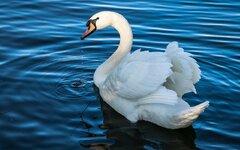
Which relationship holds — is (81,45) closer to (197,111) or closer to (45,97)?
(45,97)

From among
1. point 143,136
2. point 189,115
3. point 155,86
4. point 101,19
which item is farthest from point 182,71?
point 101,19

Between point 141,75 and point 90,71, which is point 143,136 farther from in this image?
point 90,71

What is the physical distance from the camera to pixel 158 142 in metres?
7.27

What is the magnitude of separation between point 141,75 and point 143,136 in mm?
832

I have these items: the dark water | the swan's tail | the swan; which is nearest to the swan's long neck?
the dark water

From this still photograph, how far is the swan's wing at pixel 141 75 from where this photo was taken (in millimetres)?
7363

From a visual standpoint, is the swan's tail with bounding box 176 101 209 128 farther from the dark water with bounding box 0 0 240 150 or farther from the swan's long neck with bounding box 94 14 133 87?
the swan's long neck with bounding box 94 14 133 87

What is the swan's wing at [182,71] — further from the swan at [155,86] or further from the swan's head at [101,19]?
the swan's head at [101,19]

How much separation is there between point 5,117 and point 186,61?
8.79 feet

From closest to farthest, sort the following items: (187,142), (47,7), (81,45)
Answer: (187,142)
(81,45)
(47,7)

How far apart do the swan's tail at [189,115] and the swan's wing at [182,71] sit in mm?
702

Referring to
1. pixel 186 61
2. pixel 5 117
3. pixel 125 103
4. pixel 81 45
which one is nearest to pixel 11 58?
pixel 81 45

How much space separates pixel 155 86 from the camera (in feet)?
24.1

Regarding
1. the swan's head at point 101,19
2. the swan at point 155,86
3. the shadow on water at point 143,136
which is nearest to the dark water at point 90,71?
the shadow on water at point 143,136
